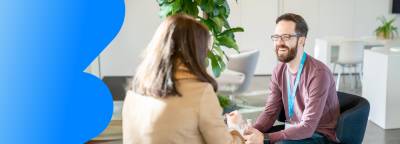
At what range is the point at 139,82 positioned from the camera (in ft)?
5.65

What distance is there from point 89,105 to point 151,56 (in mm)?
1247

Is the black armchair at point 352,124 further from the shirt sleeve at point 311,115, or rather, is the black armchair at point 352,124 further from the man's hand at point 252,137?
the man's hand at point 252,137

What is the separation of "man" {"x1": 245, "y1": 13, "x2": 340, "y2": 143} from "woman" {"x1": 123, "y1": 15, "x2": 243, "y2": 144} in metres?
0.65

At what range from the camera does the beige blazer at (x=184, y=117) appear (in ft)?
5.33

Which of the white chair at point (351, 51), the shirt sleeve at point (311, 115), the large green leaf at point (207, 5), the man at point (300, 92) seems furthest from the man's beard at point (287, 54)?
the white chair at point (351, 51)

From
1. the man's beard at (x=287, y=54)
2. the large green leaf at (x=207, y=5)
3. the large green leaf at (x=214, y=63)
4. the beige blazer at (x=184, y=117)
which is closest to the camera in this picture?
the beige blazer at (x=184, y=117)

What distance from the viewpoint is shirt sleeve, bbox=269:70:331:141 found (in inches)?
91.2

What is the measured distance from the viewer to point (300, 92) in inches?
96.7

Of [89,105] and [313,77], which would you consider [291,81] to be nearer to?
[313,77]

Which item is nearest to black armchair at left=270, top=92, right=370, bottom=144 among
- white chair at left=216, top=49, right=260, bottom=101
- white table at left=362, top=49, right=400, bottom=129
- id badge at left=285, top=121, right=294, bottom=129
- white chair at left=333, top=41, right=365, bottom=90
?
id badge at left=285, top=121, right=294, bottom=129

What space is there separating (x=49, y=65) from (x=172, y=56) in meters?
1.23

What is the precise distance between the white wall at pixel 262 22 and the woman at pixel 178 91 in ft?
19.7

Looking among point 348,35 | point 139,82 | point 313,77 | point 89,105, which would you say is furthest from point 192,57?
point 348,35

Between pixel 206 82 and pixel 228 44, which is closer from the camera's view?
pixel 206 82
